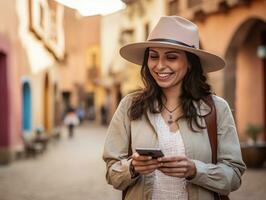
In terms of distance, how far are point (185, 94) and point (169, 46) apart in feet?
0.87

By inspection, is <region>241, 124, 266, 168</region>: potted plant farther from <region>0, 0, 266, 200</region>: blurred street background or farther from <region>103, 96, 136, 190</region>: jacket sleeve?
<region>103, 96, 136, 190</region>: jacket sleeve

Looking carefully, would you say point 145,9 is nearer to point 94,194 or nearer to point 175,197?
point 94,194

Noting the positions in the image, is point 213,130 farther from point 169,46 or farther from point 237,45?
point 237,45

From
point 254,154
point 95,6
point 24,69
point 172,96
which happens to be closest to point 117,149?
point 172,96

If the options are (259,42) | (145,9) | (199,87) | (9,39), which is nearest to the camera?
(199,87)

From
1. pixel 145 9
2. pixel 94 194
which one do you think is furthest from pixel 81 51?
pixel 94 194

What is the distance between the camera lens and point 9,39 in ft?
46.0

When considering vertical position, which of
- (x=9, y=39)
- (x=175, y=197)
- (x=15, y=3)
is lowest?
(x=175, y=197)

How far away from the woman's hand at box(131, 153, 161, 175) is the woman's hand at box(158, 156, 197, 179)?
3cm

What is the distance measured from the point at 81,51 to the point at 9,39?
3676 centimetres

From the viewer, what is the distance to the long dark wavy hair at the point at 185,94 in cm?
277

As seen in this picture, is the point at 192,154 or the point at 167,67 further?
the point at 167,67

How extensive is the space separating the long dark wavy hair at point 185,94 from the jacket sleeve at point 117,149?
0.19 ft

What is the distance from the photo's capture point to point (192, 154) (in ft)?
8.73
